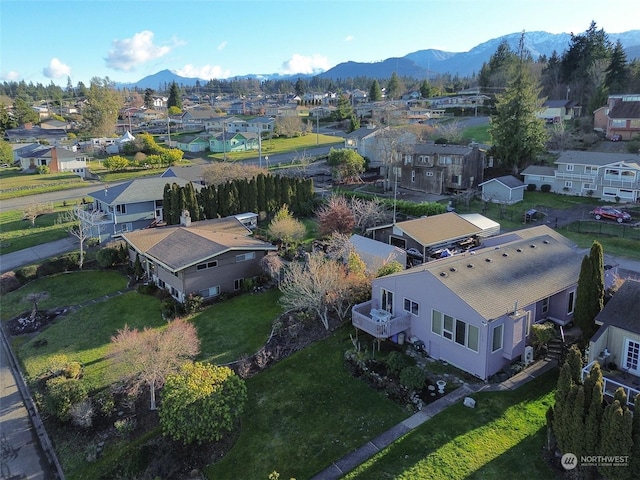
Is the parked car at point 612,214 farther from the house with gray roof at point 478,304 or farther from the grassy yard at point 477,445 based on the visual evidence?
the grassy yard at point 477,445

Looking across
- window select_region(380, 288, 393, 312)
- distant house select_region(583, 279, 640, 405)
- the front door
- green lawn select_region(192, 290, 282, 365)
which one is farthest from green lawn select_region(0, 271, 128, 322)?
the front door

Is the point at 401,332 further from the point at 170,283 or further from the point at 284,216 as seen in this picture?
the point at 284,216

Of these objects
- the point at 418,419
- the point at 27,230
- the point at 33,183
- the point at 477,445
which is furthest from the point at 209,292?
the point at 33,183

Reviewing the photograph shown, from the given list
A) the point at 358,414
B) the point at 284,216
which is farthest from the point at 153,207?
the point at 358,414

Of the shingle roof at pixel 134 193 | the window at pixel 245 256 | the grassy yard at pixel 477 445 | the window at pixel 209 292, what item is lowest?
the grassy yard at pixel 477 445

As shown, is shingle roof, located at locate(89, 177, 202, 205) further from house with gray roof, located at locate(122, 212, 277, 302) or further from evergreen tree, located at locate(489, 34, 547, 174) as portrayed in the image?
evergreen tree, located at locate(489, 34, 547, 174)

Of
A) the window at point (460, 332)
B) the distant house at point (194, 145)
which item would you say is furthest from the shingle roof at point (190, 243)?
the distant house at point (194, 145)
